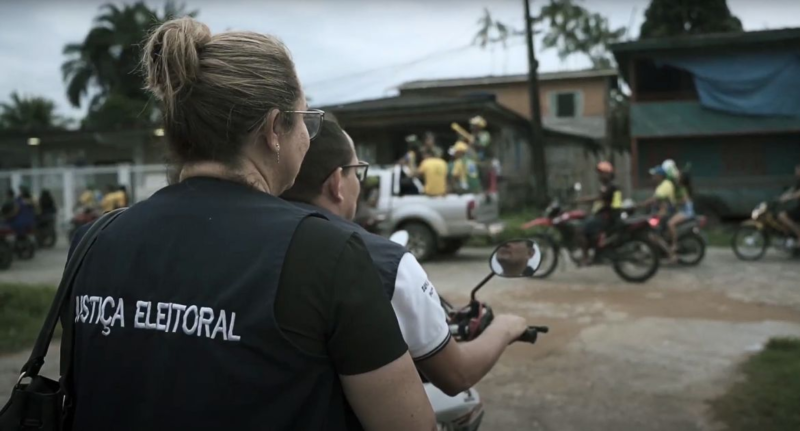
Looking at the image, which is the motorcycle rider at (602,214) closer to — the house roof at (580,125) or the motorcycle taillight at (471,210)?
the motorcycle taillight at (471,210)

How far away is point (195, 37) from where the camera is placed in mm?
1475

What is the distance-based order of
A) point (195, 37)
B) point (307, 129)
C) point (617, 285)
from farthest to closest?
point (617, 285)
point (307, 129)
point (195, 37)

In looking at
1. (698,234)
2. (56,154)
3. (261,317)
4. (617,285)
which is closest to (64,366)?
(261,317)

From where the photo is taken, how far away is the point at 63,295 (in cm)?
158

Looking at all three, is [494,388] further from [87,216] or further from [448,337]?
[87,216]

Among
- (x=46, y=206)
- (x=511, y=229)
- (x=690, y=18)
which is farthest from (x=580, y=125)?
(x=46, y=206)

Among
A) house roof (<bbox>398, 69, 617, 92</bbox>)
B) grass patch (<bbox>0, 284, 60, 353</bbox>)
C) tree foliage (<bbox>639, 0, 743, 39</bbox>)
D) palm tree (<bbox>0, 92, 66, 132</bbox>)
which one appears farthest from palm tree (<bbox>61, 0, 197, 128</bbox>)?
grass patch (<bbox>0, 284, 60, 353</bbox>)

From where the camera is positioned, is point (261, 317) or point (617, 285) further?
point (617, 285)

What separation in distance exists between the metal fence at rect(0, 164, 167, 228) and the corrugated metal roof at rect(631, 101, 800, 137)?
14075 mm

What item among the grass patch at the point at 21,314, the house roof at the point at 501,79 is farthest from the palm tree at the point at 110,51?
the grass patch at the point at 21,314

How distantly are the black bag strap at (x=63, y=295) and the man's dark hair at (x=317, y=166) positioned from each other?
716 millimetres

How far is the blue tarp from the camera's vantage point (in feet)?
69.6

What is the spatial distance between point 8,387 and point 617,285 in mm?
7345

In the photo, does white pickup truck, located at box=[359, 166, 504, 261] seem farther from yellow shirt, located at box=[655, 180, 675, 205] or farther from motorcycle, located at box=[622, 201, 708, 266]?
yellow shirt, located at box=[655, 180, 675, 205]
